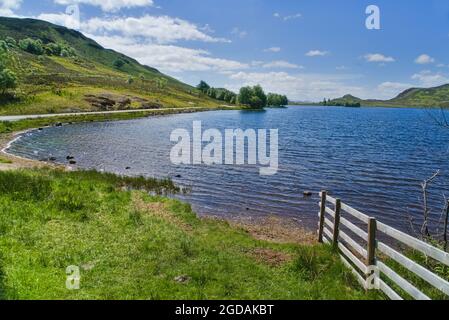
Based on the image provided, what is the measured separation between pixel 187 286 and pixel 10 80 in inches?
3685

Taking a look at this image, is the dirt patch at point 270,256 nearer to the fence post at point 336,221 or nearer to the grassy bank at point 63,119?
the fence post at point 336,221

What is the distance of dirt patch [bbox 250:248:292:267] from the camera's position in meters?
13.5

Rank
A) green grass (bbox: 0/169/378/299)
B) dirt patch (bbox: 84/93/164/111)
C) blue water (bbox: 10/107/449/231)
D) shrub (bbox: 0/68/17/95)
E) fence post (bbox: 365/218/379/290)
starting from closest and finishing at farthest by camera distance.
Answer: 1. green grass (bbox: 0/169/378/299)
2. fence post (bbox: 365/218/379/290)
3. blue water (bbox: 10/107/449/231)
4. shrub (bbox: 0/68/17/95)
5. dirt patch (bbox: 84/93/164/111)

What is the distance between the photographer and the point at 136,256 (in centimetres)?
1288

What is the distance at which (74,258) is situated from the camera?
12398 mm

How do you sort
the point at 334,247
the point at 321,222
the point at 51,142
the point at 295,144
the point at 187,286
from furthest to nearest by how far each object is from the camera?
the point at 295,144 < the point at 51,142 < the point at 321,222 < the point at 334,247 < the point at 187,286

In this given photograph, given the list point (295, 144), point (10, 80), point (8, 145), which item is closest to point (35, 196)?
point (8, 145)

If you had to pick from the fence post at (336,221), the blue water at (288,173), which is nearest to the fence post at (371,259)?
the fence post at (336,221)

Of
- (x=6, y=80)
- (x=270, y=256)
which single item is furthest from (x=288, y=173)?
(x=6, y=80)

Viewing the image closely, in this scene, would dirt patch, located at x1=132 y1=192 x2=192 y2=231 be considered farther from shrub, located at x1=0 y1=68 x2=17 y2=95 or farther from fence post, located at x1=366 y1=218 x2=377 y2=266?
shrub, located at x1=0 y1=68 x2=17 y2=95

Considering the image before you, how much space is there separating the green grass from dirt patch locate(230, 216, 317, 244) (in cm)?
132

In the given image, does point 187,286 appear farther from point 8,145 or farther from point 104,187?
point 8,145

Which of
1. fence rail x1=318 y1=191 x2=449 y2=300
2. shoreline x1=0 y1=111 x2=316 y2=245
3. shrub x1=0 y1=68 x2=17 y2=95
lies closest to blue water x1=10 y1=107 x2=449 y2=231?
shoreline x1=0 y1=111 x2=316 y2=245

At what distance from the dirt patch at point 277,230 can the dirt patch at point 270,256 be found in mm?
3249
